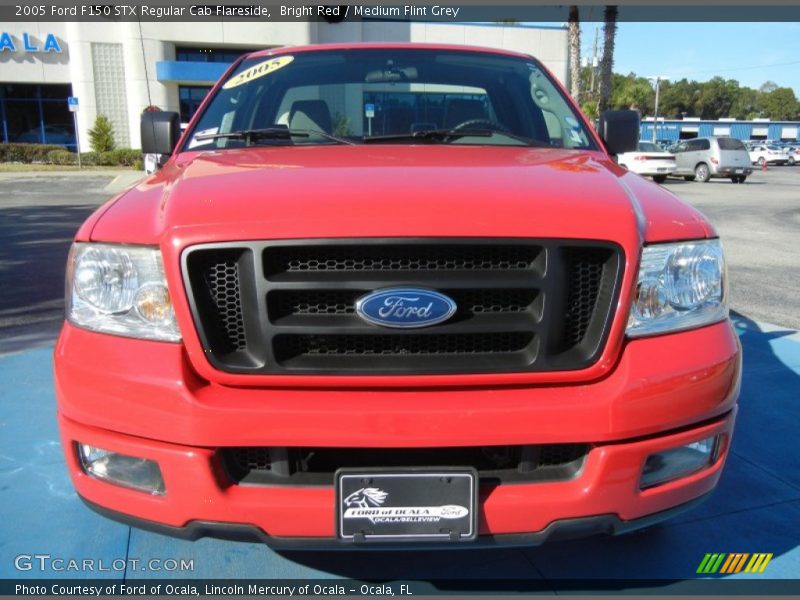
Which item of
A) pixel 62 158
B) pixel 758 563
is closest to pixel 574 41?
pixel 62 158

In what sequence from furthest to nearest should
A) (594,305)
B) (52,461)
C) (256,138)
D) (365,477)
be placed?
(52,461), (256,138), (594,305), (365,477)

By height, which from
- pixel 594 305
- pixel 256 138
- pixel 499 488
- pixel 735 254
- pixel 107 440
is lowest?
pixel 735 254

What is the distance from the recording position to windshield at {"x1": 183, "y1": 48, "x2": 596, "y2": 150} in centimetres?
307

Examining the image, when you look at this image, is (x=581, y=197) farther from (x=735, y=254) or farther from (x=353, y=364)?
(x=735, y=254)

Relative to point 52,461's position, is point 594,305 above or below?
above

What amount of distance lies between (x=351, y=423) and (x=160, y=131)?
7.51 feet

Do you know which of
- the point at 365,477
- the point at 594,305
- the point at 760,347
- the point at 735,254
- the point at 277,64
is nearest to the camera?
the point at 365,477

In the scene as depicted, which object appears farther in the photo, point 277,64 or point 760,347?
point 760,347

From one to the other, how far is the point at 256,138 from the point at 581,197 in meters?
1.59

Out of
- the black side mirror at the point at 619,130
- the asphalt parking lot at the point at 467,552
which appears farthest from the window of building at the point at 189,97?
the black side mirror at the point at 619,130

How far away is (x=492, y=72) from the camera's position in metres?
3.60

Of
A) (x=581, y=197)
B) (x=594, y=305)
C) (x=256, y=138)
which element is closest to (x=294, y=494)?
(x=594, y=305)

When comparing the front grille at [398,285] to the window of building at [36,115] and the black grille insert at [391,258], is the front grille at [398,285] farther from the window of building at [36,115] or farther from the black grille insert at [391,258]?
the window of building at [36,115]

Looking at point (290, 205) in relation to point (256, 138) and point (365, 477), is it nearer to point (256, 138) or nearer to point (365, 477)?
point (365, 477)
